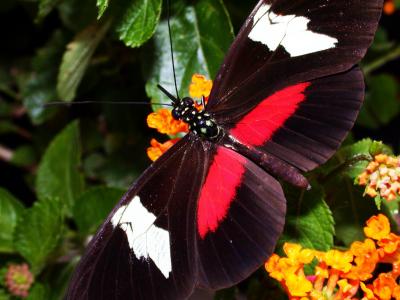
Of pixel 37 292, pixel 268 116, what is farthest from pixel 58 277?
pixel 268 116

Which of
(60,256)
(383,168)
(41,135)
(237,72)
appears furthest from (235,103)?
(41,135)

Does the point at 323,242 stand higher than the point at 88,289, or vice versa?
the point at 88,289

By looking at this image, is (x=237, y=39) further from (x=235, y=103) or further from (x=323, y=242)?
(x=323, y=242)

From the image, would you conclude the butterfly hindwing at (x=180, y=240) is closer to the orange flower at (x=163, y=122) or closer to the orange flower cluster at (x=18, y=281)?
the orange flower at (x=163, y=122)

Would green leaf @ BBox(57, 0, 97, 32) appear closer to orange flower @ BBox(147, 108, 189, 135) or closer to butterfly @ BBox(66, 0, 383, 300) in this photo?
orange flower @ BBox(147, 108, 189, 135)

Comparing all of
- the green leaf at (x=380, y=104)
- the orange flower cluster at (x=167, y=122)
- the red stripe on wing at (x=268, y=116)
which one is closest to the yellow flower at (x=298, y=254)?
the red stripe on wing at (x=268, y=116)
